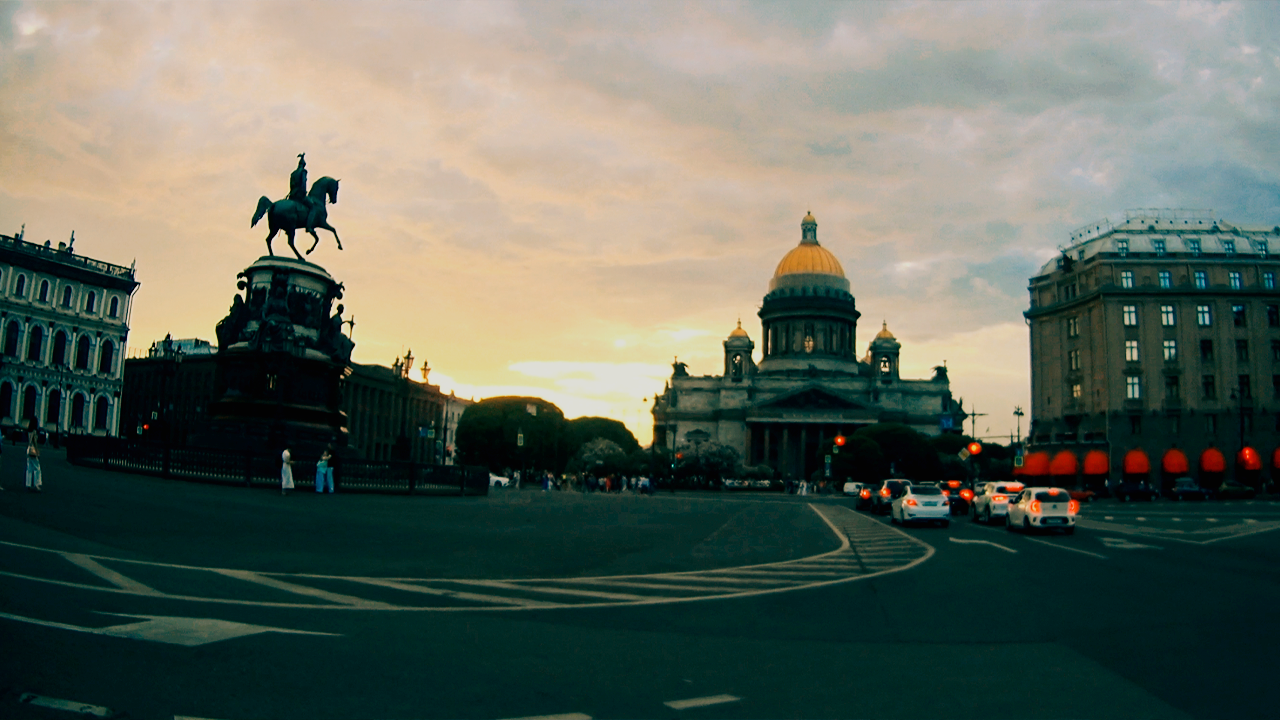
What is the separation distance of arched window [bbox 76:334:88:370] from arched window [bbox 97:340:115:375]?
1.09m

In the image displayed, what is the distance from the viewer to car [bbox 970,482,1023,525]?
31922mm

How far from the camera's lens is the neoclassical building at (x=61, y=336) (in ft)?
222

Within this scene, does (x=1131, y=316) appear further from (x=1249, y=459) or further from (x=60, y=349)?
(x=60, y=349)

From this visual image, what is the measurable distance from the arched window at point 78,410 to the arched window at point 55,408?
3.95ft

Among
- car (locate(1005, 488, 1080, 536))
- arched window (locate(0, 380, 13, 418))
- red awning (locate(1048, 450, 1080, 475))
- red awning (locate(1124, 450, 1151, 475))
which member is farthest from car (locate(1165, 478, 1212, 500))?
arched window (locate(0, 380, 13, 418))

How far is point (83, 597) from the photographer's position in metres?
8.95

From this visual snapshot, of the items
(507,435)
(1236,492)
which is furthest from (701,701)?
(507,435)

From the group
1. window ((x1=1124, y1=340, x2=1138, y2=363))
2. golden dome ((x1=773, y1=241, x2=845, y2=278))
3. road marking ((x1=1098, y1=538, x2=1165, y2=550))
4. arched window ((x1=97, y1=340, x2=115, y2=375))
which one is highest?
golden dome ((x1=773, y1=241, x2=845, y2=278))

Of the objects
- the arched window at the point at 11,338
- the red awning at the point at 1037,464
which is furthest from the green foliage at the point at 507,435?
the red awning at the point at 1037,464

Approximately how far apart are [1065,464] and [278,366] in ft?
195

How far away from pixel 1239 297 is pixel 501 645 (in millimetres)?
76659

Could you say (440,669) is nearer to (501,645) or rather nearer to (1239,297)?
(501,645)

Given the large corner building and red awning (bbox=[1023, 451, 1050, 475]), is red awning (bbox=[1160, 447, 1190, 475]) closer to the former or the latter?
the large corner building

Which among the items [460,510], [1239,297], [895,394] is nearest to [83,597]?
[460,510]
